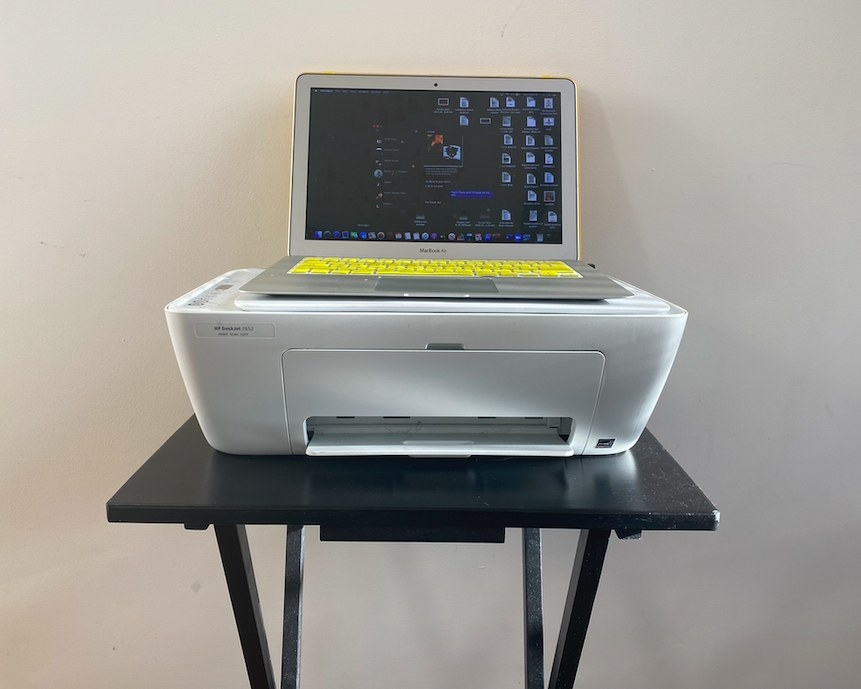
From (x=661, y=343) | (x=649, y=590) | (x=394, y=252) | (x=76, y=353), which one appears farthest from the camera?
(x=649, y=590)

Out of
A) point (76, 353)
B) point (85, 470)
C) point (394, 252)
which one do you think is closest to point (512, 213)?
point (394, 252)

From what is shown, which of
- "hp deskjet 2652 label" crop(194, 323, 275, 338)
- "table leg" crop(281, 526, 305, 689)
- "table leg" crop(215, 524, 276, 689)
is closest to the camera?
"hp deskjet 2652 label" crop(194, 323, 275, 338)

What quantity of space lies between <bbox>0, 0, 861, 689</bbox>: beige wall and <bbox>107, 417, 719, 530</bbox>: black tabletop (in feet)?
1.21

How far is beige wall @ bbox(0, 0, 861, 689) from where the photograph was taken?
0.79m

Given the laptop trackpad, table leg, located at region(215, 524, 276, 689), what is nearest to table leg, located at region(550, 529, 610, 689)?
the laptop trackpad

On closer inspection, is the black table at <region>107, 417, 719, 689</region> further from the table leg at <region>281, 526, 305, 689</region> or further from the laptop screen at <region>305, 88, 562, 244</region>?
the laptop screen at <region>305, 88, 562, 244</region>

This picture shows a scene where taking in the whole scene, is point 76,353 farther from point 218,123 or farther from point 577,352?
point 577,352

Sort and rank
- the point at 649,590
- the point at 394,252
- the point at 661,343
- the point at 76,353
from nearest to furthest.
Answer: the point at 661,343, the point at 394,252, the point at 76,353, the point at 649,590

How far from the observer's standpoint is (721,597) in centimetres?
108

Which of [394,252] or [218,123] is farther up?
[218,123]

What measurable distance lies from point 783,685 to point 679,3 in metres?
1.21

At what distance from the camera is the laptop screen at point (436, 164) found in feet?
2.40

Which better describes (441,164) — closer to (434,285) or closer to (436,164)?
(436,164)

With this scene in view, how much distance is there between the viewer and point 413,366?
54 centimetres
